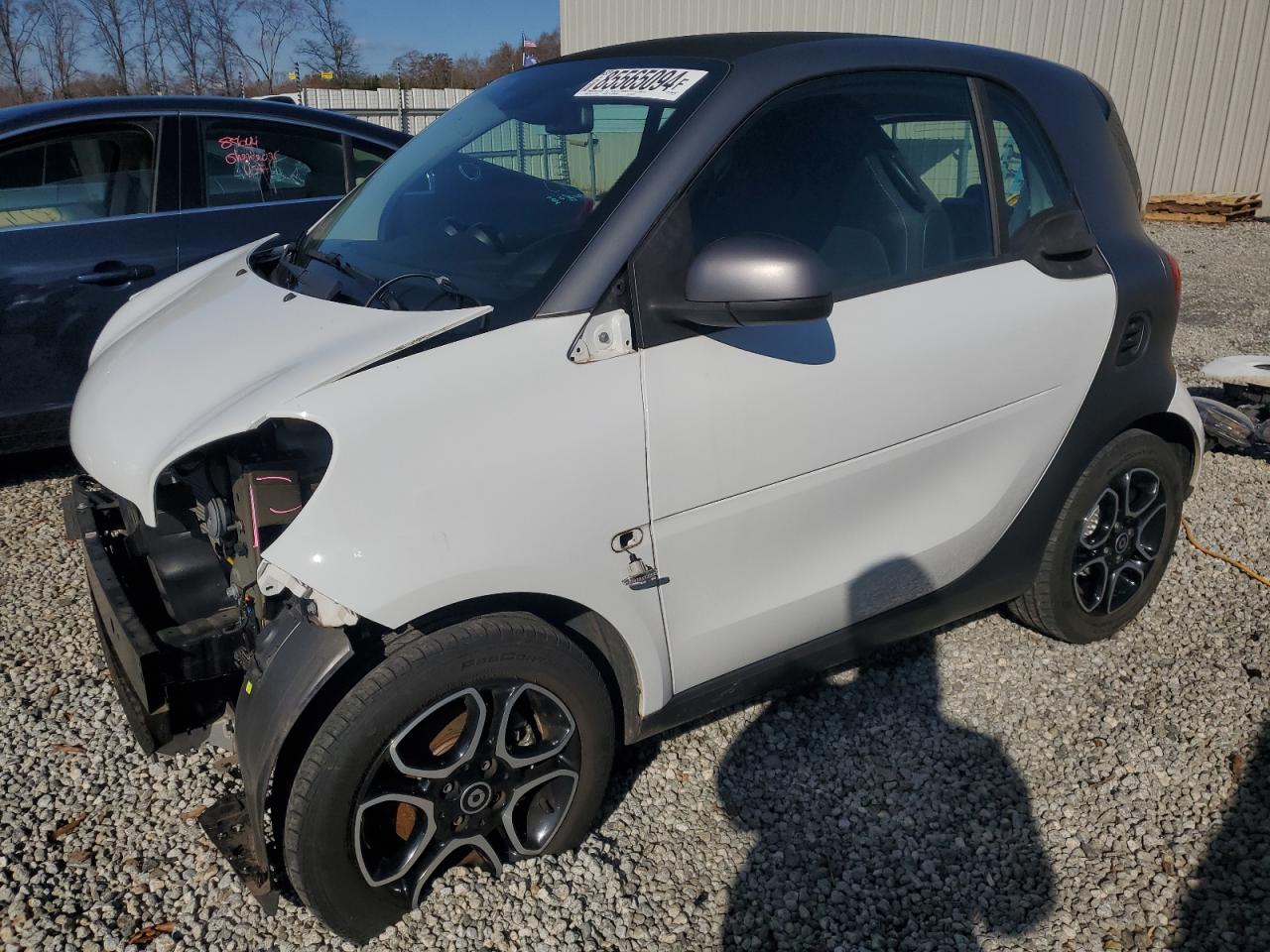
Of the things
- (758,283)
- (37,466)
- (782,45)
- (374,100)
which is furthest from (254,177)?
(374,100)

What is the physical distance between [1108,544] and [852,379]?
145 centimetres

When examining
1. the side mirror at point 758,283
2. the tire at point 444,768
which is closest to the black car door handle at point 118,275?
the tire at point 444,768

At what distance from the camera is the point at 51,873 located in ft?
8.27

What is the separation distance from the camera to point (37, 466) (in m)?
5.03

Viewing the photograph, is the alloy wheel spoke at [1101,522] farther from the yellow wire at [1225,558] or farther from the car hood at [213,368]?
the car hood at [213,368]

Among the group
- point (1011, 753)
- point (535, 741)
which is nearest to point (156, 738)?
point (535, 741)

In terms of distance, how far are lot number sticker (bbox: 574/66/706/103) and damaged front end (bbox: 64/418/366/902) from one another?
1154mm

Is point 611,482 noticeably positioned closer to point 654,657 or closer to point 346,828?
point 654,657

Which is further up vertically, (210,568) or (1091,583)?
(210,568)

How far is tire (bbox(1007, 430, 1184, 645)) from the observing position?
10.5 ft

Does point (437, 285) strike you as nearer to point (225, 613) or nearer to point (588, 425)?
point (588, 425)

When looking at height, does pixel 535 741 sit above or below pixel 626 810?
above

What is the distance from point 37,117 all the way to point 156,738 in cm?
329

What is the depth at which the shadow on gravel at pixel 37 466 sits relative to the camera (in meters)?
4.89
